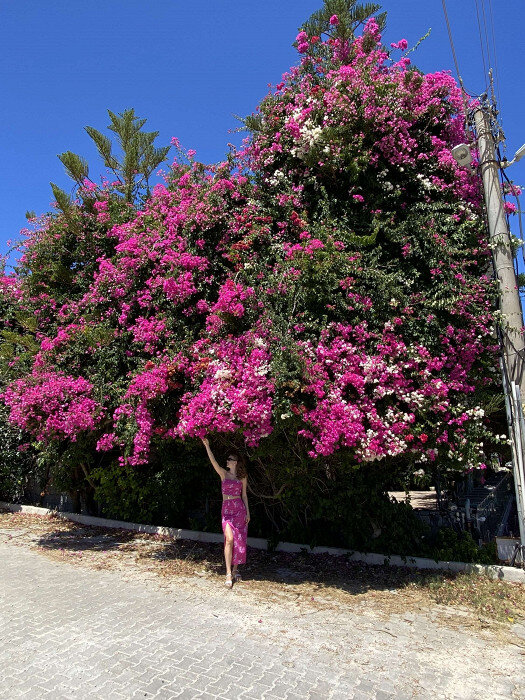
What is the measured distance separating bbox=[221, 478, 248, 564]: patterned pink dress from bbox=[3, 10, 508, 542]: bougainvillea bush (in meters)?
0.54

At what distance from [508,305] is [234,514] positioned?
4284 millimetres

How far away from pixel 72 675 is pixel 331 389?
11.2ft

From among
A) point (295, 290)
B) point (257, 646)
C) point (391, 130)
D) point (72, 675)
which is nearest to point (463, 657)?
point (257, 646)

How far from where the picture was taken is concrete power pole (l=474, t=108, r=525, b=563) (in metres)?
6.02

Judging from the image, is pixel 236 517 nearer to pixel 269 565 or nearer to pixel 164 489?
pixel 269 565

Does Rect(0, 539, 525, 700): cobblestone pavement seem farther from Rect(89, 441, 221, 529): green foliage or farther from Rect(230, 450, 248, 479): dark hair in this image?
Rect(89, 441, 221, 529): green foliage

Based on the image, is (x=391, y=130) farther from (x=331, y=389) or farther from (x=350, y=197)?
(x=331, y=389)

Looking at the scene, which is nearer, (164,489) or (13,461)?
(164,489)

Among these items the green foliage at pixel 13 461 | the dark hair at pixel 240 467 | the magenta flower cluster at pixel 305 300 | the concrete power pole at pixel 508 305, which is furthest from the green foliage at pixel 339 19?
the green foliage at pixel 13 461

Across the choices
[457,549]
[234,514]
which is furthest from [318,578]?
[457,549]

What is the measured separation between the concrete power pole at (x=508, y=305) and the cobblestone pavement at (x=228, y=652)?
7.55 feet

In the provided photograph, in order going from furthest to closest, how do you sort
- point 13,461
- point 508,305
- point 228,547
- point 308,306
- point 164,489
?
point 13,461 < point 164,489 < point 508,305 < point 308,306 < point 228,547

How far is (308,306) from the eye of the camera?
610cm

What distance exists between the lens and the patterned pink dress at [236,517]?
609 centimetres
